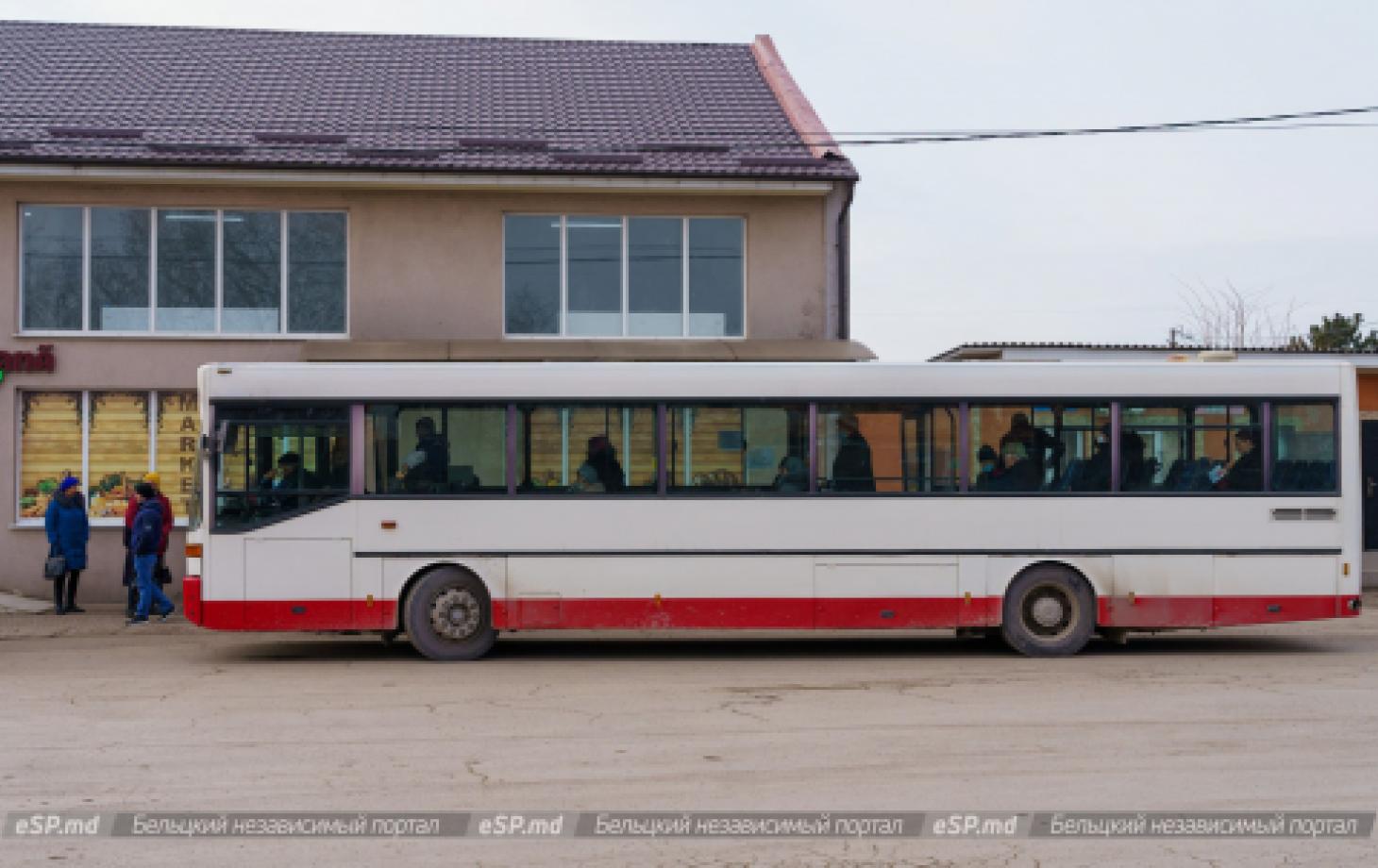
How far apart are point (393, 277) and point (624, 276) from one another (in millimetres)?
3241

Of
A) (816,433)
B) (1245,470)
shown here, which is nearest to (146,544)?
(816,433)

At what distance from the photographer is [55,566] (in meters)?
18.6

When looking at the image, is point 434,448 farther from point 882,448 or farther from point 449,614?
point 882,448

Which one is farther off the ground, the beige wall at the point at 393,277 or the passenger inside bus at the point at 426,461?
the beige wall at the point at 393,277

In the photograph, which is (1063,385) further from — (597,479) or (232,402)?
(232,402)

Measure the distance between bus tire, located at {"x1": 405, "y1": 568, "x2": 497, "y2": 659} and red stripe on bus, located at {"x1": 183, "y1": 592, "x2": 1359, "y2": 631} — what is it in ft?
0.57

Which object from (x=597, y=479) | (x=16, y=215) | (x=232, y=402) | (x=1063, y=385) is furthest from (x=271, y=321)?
(x=1063, y=385)

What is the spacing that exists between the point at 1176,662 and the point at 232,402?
9058 mm

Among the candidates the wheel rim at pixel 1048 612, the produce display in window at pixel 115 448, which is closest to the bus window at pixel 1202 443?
the wheel rim at pixel 1048 612

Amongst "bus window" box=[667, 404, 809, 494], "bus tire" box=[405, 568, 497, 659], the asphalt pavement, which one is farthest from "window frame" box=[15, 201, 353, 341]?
"bus window" box=[667, 404, 809, 494]

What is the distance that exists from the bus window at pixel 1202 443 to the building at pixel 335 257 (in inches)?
241

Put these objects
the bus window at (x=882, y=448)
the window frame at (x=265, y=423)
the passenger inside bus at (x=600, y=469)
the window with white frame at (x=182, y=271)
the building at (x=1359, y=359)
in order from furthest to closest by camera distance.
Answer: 1. the building at (x=1359, y=359)
2. the window with white frame at (x=182, y=271)
3. the bus window at (x=882, y=448)
4. the passenger inside bus at (x=600, y=469)
5. the window frame at (x=265, y=423)

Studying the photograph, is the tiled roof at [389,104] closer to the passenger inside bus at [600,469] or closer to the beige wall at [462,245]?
the beige wall at [462,245]

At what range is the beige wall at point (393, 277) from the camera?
67.2 feet
